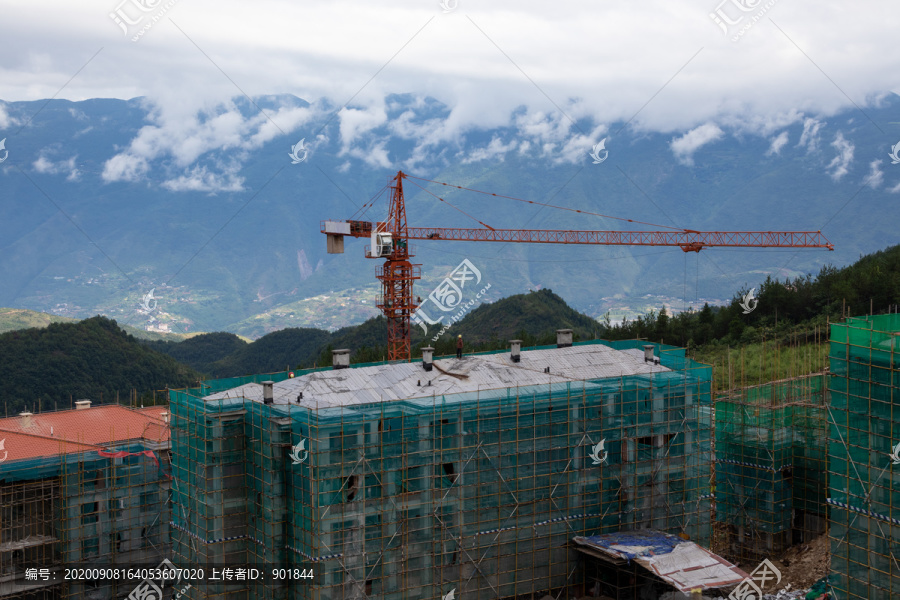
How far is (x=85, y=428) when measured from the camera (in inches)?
1781

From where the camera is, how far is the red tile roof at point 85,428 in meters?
41.8

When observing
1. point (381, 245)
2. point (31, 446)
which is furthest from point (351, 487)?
point (381, 245)

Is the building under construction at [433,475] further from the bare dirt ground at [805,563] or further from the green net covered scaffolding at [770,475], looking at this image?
the bare dirt ground at [805,563]

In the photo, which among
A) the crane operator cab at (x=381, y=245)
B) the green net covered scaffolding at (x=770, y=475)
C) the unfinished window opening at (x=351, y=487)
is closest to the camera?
the unfinished window opening at (x=351, y=487)

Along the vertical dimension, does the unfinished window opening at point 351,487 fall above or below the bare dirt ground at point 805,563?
above

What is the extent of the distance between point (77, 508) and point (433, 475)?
16586 mm

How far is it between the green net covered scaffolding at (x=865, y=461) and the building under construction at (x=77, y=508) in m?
27.9

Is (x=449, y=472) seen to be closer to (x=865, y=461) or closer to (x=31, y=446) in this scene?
(x=865, y=461)

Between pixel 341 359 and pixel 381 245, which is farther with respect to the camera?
pixel 381 245

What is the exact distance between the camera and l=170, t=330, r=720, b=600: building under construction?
33.1 meters

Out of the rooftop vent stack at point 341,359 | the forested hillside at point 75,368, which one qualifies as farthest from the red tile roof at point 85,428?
the forested hillside at point 75,368

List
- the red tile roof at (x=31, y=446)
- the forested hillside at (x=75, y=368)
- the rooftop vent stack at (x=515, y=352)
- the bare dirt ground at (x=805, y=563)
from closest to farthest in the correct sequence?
the bare dirt ground at (x=805, y=563) → the red tile roof at (x=31, y=446) → the rooftop vent stack at (x=515, y=352) → the forested hillside at (x=75, y=368)

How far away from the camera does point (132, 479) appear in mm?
41719

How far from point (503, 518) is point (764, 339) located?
4623cm
